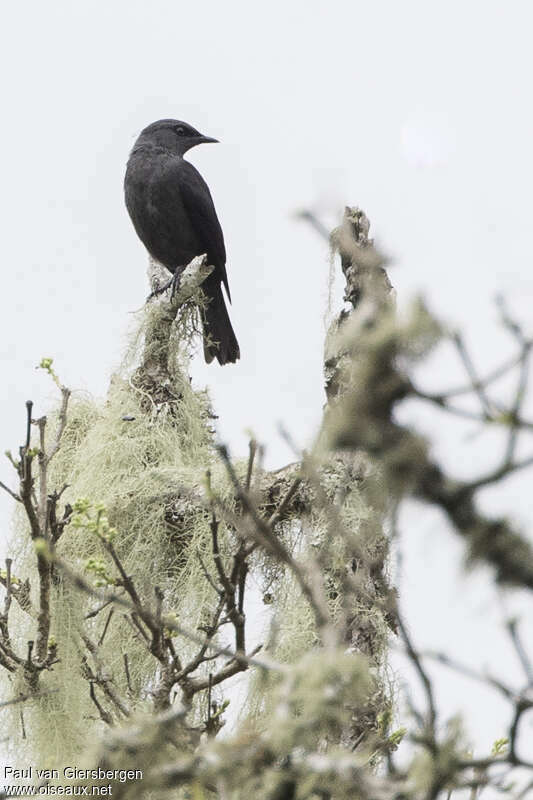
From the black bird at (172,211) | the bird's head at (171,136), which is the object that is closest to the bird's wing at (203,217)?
the black bird at (172,211)

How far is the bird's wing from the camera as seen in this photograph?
666 cm

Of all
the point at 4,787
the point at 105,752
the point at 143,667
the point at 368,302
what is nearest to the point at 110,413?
the point at 143,667

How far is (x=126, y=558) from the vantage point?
13.6ft

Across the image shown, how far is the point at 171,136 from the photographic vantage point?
276 inches

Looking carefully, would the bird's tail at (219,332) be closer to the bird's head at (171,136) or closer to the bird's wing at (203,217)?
the bird's wing at (203,217)

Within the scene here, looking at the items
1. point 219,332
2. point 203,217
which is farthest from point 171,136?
point 219,332

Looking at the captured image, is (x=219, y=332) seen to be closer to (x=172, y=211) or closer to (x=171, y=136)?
(x=172, y=211)

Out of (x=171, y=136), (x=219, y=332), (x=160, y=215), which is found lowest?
(x=219, y=332)

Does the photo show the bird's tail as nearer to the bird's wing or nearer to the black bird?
the black bird

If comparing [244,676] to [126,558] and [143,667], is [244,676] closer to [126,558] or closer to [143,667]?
[143,667]

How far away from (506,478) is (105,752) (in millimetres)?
751

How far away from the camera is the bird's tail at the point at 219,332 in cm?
597

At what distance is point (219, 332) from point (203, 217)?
888 millimetres

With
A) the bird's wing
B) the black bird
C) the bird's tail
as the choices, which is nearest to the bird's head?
the black bird
